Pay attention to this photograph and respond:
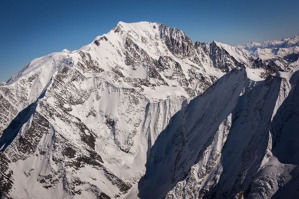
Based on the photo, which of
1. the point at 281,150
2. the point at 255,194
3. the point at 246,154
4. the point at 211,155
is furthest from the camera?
the point at 211,155

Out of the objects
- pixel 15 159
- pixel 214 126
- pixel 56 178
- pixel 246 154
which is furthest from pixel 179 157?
pixel 15 159

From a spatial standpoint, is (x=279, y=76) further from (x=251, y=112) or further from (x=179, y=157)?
(x=179, y=157)

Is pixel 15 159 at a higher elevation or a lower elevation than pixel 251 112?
lower

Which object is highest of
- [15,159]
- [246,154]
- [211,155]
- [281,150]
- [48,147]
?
[281,150]

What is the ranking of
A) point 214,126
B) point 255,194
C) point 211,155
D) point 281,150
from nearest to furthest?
point 255,194 → point 281,150 → point 211,155 → point 214,126

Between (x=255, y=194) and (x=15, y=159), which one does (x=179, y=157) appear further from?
(x=15, y=159)

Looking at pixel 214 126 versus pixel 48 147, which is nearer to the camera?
pixel 214 126

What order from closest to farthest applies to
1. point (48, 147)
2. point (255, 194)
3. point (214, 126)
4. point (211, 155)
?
point (255, 194), point (211, 155), point (214, 126), point (48, 147)

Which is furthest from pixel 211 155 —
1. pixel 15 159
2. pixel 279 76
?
pixel 15 159

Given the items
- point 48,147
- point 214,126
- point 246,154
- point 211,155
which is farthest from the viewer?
point 48,147
